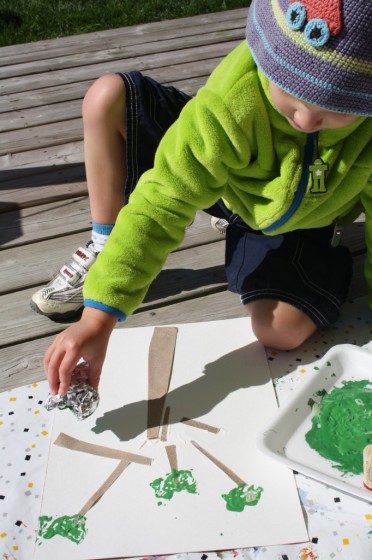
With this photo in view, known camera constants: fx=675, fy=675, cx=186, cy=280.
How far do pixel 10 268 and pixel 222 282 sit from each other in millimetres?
457

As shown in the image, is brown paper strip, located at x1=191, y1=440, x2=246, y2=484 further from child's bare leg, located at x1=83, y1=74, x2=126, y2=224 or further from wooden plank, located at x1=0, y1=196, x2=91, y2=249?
wooden plank, located at x1=0, y1=196, x2=91, y2=249

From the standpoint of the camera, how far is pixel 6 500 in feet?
3.03

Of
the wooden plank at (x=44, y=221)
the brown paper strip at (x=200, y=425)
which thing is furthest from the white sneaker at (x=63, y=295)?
the brown paper strip at (x=200, y=425)

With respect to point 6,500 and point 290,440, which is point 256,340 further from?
point 6,500

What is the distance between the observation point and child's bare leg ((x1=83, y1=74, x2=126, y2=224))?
1.25 meters

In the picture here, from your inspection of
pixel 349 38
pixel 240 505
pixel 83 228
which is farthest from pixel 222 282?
pixel 349 38

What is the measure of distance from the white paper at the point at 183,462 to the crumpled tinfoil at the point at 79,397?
2.0 inches

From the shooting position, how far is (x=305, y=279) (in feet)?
4.05

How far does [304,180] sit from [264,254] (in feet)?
0.81

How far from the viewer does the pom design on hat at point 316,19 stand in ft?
2.44

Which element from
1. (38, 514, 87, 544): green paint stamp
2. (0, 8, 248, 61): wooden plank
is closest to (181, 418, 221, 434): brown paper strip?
(38, 514, 87, 544): green paint stamp

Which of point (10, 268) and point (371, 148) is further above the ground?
point (371, 148)

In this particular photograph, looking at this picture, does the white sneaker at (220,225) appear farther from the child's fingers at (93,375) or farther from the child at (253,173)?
the child's fingers at (93,375)

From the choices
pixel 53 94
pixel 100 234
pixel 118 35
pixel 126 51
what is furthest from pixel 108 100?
pixel 118 35
